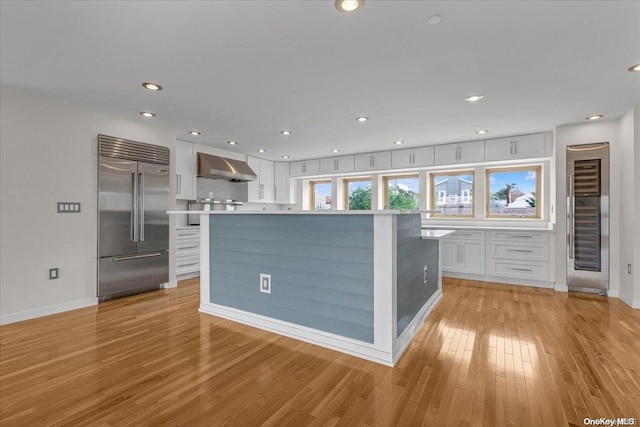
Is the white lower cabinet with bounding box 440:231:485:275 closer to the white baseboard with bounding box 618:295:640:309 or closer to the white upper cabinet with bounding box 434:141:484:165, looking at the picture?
the white upper cabinet with bounding box 434:141:484:165

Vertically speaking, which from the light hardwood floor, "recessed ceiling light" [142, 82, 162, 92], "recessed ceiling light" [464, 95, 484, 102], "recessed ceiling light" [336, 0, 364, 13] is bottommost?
the light hardwood floor

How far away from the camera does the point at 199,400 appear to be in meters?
1.76

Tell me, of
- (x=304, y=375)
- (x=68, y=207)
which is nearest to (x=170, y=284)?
(x=68, y=207)

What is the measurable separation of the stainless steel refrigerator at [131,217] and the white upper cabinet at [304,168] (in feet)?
10.7

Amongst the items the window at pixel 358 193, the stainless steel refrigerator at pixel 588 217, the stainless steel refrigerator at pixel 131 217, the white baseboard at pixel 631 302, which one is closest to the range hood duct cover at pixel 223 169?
the stainless steel refrigerator at pixel 131 217

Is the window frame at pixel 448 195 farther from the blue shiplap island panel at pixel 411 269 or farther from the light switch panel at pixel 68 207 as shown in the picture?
the light switch panel at pixel 68 207

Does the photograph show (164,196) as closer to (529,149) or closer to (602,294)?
(529,149)

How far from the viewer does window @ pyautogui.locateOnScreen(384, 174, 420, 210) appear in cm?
621

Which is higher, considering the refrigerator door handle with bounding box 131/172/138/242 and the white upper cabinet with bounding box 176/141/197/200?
the white upper cabinet with bounding box 176/141/197/200

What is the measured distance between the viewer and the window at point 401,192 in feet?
20.4

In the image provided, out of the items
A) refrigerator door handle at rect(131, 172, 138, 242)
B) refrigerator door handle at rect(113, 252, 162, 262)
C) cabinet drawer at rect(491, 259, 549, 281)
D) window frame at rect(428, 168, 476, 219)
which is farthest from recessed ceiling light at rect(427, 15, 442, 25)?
refrigerator door handle at rect(113, 252, 162, 262)

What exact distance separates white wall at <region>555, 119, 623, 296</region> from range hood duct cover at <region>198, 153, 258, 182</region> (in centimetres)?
513

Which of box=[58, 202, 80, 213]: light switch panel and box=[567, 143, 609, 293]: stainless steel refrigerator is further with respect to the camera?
box=[567, 143, 609, 293]: stainless steel refrigerator

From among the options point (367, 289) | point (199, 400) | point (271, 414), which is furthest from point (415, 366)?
point (199, 400)
